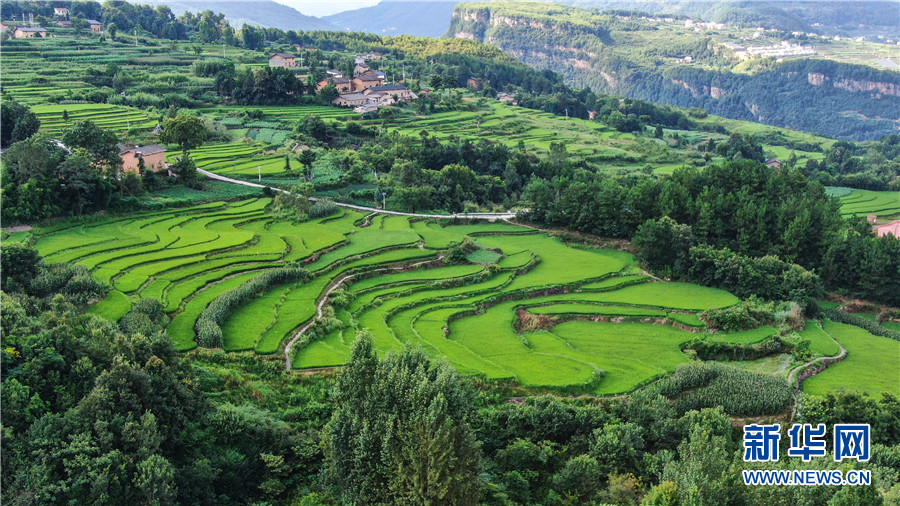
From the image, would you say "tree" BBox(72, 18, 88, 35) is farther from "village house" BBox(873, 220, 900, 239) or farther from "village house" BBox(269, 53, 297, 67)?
"village house" BBox(873, 220, 900, 239)

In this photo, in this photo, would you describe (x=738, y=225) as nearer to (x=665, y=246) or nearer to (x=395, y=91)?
(x=665, y=246)

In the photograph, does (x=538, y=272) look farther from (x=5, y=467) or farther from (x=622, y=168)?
(x=622, y=168)

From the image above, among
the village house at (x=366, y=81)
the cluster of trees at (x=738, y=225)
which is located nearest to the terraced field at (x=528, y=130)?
the village house at (x=366, y=81)

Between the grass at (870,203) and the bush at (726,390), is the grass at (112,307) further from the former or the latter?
the grass at (870,203)

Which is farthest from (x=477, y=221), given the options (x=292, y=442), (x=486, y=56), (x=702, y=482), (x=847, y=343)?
(x=486, y=56)

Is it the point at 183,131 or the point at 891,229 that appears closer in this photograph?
the point at 891,229

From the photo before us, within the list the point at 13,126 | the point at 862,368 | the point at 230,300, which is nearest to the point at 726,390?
the point at 862,368
